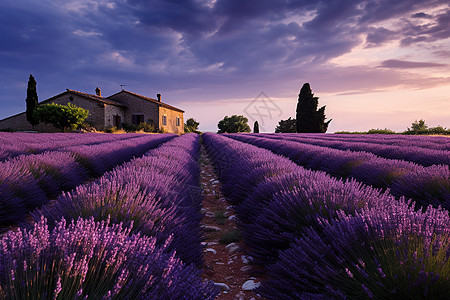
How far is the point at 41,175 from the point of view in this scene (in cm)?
409

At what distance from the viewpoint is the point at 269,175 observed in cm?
303

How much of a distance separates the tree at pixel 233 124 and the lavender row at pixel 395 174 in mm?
59873

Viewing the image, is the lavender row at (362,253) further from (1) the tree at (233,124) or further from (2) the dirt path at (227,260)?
(1) the tree at (233,124)

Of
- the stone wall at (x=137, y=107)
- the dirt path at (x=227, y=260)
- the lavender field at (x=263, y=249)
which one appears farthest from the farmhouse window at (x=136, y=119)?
the lavender field at (x=263, y=249)

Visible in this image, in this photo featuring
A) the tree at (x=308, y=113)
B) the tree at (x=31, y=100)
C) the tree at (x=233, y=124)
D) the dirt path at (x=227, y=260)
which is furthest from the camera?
the tree at (x=233, y=124)

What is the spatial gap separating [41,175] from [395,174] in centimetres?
502

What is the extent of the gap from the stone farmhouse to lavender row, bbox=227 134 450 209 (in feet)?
86.5

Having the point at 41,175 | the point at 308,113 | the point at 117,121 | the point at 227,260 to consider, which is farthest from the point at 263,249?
the point at 308,113

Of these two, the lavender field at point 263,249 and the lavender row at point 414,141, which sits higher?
the lavender row at point 414,141

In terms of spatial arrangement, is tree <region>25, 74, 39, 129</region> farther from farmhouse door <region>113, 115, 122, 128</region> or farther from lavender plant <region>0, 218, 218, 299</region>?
lavender plant <region>0, 218, 218, 299</region>

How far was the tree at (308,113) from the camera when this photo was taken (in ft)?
117

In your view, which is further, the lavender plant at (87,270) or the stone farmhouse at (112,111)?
the stone farmhouse at (112,111)

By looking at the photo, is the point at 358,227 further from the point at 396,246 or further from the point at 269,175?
the point at 269,175

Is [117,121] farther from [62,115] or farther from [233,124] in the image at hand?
[233,124]
